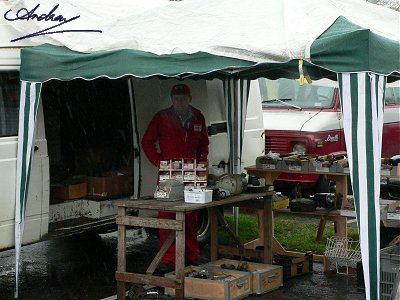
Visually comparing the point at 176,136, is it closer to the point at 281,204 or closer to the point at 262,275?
the point at 281,204

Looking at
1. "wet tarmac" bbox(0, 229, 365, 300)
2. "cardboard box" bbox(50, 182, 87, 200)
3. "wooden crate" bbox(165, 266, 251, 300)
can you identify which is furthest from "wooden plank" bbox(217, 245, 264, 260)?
"cardboard box" bbox(50, 182, 87, 200)

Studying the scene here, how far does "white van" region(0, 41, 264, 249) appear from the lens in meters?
7.79

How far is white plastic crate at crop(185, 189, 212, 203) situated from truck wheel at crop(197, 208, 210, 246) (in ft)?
8.35

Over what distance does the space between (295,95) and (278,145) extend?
3.50ft

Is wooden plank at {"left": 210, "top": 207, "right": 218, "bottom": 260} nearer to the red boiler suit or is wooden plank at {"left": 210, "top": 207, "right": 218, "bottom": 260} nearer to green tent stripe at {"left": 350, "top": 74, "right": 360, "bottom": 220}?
the red boiler suit

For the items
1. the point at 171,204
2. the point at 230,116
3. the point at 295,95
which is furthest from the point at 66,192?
the point at 295,95

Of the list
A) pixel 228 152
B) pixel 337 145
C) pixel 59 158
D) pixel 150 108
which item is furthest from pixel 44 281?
pixel 337 145

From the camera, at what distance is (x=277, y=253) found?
903 cm

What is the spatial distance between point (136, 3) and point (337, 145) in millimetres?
4904

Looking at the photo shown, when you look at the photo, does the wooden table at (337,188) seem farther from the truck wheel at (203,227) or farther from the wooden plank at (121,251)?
the wooden plank at (121,251)

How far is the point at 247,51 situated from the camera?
262 inches

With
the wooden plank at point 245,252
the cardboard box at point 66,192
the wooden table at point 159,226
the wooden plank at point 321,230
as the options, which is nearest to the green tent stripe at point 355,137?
the wooden table at point 159,226

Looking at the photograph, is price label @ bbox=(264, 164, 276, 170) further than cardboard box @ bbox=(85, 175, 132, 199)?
Yes

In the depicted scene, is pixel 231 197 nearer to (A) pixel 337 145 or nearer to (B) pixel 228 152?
(B) pixel 228 152
